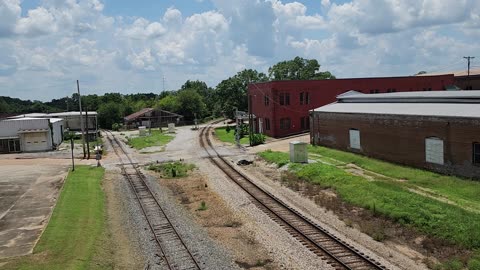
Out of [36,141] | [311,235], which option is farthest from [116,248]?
[36,141]

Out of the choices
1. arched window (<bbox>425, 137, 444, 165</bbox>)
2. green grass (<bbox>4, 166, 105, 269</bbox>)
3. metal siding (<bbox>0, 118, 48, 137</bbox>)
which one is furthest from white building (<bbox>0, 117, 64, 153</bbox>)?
arched window (<bbox>425, 137, 444, 165</bbox>)

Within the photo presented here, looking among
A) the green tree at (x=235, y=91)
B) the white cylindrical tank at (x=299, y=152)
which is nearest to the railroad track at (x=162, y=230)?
the white cylindrical tank at (x=299, y=152)

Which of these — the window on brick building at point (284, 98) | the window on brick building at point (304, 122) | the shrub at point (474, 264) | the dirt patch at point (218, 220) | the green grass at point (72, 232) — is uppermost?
the window on brick building at point (284, 98)

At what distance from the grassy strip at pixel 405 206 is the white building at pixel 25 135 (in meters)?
38.2

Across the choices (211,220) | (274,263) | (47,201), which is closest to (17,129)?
(47,201)

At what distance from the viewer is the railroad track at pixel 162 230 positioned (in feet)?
56.1

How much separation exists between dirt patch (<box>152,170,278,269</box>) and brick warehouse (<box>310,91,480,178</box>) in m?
13.8

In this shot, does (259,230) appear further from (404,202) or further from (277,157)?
(277,157)

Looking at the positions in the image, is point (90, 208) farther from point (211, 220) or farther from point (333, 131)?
point (333, 131)

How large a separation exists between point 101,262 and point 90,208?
28.7ft

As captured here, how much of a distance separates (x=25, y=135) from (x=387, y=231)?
4905 centimetres

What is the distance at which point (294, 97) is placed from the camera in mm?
58250

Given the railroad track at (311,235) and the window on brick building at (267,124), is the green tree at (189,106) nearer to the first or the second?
the window on brick building at (267,124)

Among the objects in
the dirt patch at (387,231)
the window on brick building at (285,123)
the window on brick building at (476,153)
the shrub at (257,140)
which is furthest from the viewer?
the window on brick building at (285,123)
